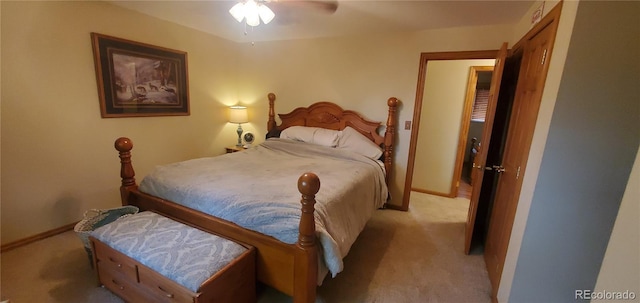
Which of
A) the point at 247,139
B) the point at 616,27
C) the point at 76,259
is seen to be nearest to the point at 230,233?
the point at 76,259

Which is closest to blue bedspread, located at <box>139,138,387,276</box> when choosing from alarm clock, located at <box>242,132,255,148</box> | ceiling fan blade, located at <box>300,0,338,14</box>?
alarm clock, located at <box>242,132,255,148</box>

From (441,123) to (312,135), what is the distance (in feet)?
6.57

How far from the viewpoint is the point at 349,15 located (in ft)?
8.04

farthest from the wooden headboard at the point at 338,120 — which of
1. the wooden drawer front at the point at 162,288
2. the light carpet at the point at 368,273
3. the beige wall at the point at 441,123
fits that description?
the wooden drawer front at the point at 162,288

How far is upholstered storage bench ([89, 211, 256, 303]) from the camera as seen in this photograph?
1.27 m

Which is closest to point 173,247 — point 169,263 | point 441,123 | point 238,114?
point 169,263

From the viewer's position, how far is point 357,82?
323cm

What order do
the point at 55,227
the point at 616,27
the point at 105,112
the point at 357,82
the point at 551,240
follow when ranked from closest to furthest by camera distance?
the point at 616,27 → the point at 551,240 → the point at 55,227 → the point at 105,112 → the point at 357,82

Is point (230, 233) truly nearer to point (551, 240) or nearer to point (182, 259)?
point (182, 259)

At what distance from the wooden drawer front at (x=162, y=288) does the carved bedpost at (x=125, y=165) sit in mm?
1035

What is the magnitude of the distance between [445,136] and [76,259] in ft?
14.3

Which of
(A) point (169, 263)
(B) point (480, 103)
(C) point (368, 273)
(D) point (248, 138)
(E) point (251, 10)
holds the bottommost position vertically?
(C) point (368, 273)

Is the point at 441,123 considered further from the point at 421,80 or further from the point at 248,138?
the point at 248,138

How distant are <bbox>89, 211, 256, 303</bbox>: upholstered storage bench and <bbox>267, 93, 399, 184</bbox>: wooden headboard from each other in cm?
211
